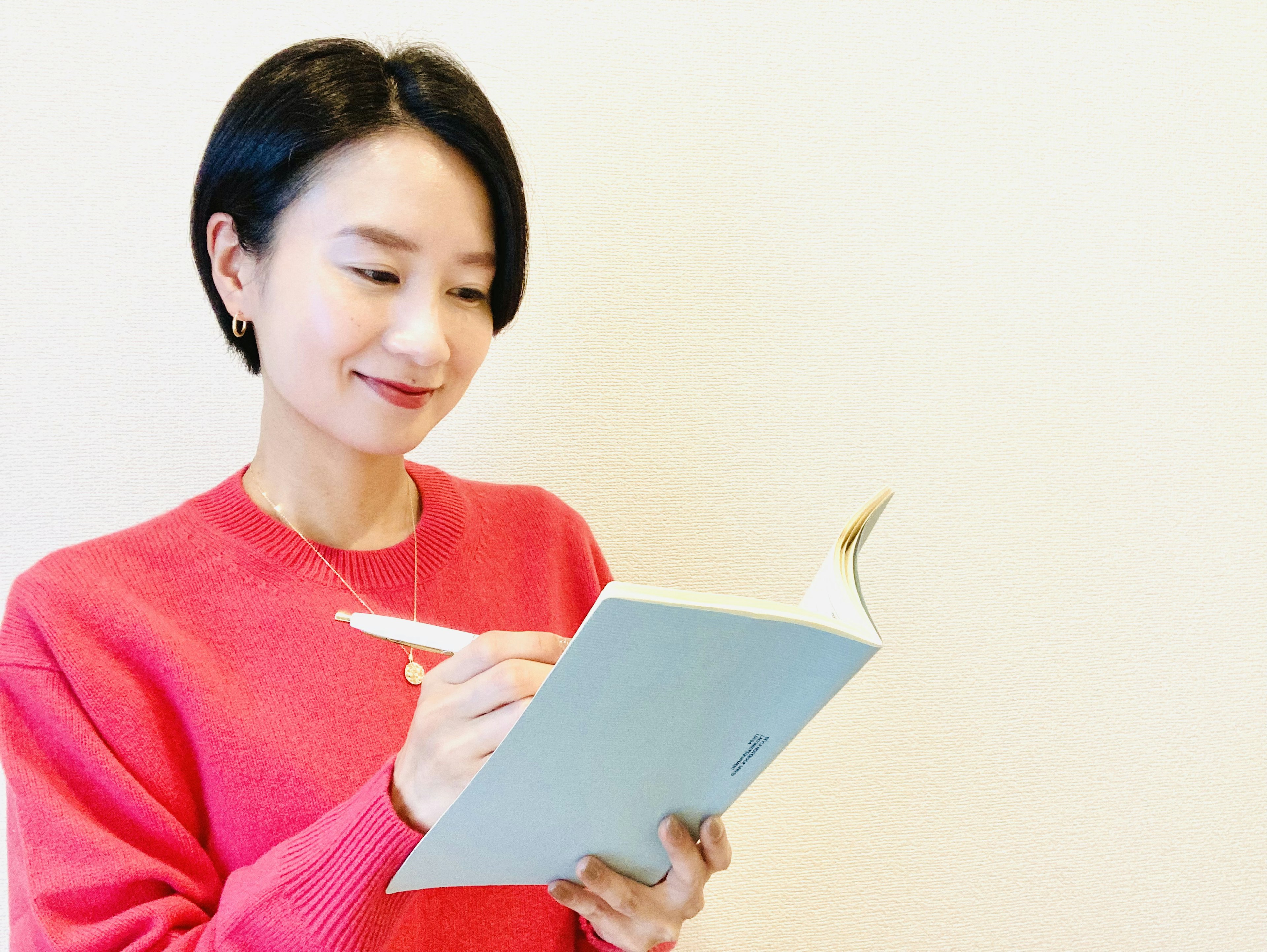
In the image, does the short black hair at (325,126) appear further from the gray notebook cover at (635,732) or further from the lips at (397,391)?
the gray notebook cover at (635,732)

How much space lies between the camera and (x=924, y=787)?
1.30m

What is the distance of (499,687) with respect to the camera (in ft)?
2.21

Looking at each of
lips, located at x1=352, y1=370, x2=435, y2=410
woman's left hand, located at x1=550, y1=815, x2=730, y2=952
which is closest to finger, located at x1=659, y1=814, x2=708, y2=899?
woman's left hand, located at x1=550, y1=815, x2=730, y2=952

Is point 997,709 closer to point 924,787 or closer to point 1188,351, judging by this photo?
point 924,787

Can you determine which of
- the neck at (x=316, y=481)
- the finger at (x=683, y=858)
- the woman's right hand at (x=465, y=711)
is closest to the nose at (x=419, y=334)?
the neck at (x=316, y=481)

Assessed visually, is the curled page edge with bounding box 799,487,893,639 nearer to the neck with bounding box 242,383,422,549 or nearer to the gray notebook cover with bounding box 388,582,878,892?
the gray notebook cover with bounding box 388,582,878,892

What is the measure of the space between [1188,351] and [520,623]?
2.75 ft

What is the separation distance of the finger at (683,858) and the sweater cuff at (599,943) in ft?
0.69

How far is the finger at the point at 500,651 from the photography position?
2.23ft

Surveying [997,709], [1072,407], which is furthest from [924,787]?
[1072,407]

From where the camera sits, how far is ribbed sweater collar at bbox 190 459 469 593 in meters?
0.96

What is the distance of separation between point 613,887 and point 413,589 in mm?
339

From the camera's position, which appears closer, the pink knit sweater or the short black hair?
the pink knit sweater

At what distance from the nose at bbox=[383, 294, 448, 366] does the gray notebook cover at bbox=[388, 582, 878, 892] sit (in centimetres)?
31
